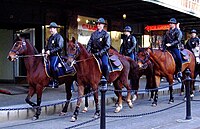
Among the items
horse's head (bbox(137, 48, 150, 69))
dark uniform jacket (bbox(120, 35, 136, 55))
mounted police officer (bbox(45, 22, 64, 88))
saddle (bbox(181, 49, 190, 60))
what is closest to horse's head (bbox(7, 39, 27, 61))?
mounted police officer (bbox(45, 22, 64, 88))

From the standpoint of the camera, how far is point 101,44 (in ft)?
39.0

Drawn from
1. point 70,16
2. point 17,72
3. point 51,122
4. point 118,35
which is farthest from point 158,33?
point 51,122

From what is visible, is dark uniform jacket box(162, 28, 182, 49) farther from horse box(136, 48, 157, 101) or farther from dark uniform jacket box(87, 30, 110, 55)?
dark uniform jacket box(87, 30, 110, 55)

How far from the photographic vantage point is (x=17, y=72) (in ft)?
65.1

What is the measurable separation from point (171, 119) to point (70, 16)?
10.5 metres

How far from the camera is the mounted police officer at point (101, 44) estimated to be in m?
11.8

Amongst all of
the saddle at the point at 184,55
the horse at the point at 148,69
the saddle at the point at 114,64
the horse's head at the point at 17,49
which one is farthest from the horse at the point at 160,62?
the horse's head at the point at 17,49

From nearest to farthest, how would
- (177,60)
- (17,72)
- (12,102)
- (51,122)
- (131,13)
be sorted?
(51,122), (12,102), (177,60), (17,72), (131,13)

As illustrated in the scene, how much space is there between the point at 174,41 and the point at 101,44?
401 cm

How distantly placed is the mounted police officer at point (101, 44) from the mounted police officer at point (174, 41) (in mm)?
3664

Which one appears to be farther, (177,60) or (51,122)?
(177,60)

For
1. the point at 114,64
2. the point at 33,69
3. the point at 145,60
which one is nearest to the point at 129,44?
the point at 145,60

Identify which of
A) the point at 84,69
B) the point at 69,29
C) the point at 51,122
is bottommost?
the point at 51,122

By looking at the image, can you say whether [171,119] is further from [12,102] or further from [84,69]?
[12,102]
